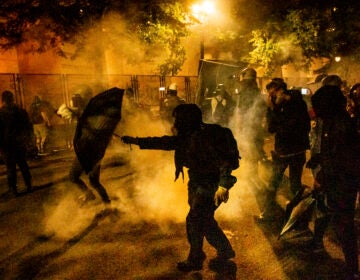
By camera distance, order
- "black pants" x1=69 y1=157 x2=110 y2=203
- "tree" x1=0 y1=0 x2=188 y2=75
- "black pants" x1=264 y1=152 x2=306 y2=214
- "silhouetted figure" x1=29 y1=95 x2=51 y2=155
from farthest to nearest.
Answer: "tree" x1=0 y1=0 x2=188 y2=75, "silhouetted figure" x1=29 y1=95 x2=51 y2=155, "black pants" x1=69 y1=157 x2=110 y2=203, "black pants" x1=264 y1=152 x2=306 y2=214

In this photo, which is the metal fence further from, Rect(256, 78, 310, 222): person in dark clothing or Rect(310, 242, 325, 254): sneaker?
Rect(310, 242, 325, 254): sneaker

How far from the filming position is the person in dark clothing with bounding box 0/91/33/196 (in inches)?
259

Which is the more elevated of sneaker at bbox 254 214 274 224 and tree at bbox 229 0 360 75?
tree at bbox 229 0 360 75

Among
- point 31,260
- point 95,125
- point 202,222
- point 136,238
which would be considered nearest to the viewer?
point 202,222

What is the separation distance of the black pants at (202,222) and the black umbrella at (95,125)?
51.9 inches

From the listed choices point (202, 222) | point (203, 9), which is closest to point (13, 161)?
point (202, 222)

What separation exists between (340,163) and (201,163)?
1244mm

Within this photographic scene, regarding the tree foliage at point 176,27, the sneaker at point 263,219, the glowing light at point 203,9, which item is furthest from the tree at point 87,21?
the sneaker at point 263,219

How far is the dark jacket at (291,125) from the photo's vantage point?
4.78m

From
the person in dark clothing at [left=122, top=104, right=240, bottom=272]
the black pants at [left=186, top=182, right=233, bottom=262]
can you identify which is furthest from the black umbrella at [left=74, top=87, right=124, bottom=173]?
the black pants at [left=186, top=182, right=233, bottom=262]

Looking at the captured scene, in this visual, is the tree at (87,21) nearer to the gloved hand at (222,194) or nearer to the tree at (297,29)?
the tree at (297,29)

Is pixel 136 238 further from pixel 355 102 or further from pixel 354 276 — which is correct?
pixel 355 102

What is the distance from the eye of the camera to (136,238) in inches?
189

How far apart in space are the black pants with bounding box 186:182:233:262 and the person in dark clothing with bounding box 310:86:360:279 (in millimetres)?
1072
